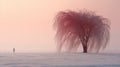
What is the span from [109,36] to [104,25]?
1237 mm

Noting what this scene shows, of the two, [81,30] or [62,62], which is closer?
[62,62]

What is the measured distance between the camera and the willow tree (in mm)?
29719

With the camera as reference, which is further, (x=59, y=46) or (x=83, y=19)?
(x=83, y=19)

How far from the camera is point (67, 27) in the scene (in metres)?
30.8

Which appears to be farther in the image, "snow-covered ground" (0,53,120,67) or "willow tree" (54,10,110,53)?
"willow tree" (54,10,110,53)

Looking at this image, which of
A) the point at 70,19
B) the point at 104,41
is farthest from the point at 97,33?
the point at 70,19

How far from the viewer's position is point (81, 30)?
31.1m

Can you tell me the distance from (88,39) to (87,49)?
95 centimetres

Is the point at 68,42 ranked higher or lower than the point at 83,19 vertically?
lower

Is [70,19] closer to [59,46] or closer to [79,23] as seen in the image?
[79,23]

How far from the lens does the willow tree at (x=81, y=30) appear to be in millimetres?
29719

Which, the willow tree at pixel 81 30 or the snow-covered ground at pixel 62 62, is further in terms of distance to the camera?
the willow tree at pixel 81 30

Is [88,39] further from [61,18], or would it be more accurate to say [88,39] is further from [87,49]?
[61,18]

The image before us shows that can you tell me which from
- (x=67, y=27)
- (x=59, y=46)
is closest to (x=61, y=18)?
(x=67, y=27)
